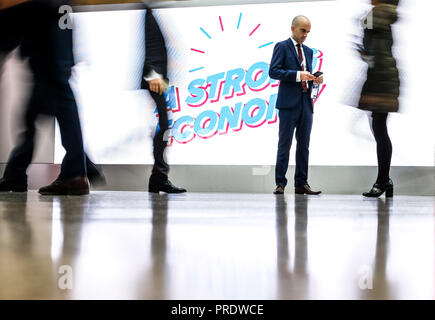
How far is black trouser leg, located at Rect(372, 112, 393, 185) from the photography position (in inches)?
104

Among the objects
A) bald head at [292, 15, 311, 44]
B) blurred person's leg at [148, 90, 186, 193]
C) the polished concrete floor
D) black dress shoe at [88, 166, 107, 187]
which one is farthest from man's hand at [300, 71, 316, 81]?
the polished concrete floor

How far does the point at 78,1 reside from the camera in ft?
13.9

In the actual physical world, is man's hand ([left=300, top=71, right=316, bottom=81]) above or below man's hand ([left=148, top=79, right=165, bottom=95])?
above

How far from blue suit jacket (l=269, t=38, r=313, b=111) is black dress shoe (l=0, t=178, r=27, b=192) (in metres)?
1.54

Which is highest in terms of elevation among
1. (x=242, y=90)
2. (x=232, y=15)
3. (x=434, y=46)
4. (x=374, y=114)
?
(x=232, y=15)

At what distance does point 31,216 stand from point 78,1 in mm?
3517

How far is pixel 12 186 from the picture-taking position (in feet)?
8.02

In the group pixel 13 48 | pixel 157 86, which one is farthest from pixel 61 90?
pixel 157 86

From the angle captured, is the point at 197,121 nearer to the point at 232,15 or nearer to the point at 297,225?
the point at 232,15

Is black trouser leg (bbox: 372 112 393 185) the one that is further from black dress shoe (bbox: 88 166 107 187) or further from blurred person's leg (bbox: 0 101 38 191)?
blurred person's leg (bbox: 0 101 38 191)

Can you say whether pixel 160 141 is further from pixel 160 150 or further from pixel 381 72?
pixel 381 72

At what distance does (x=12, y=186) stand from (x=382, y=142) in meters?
1.92
